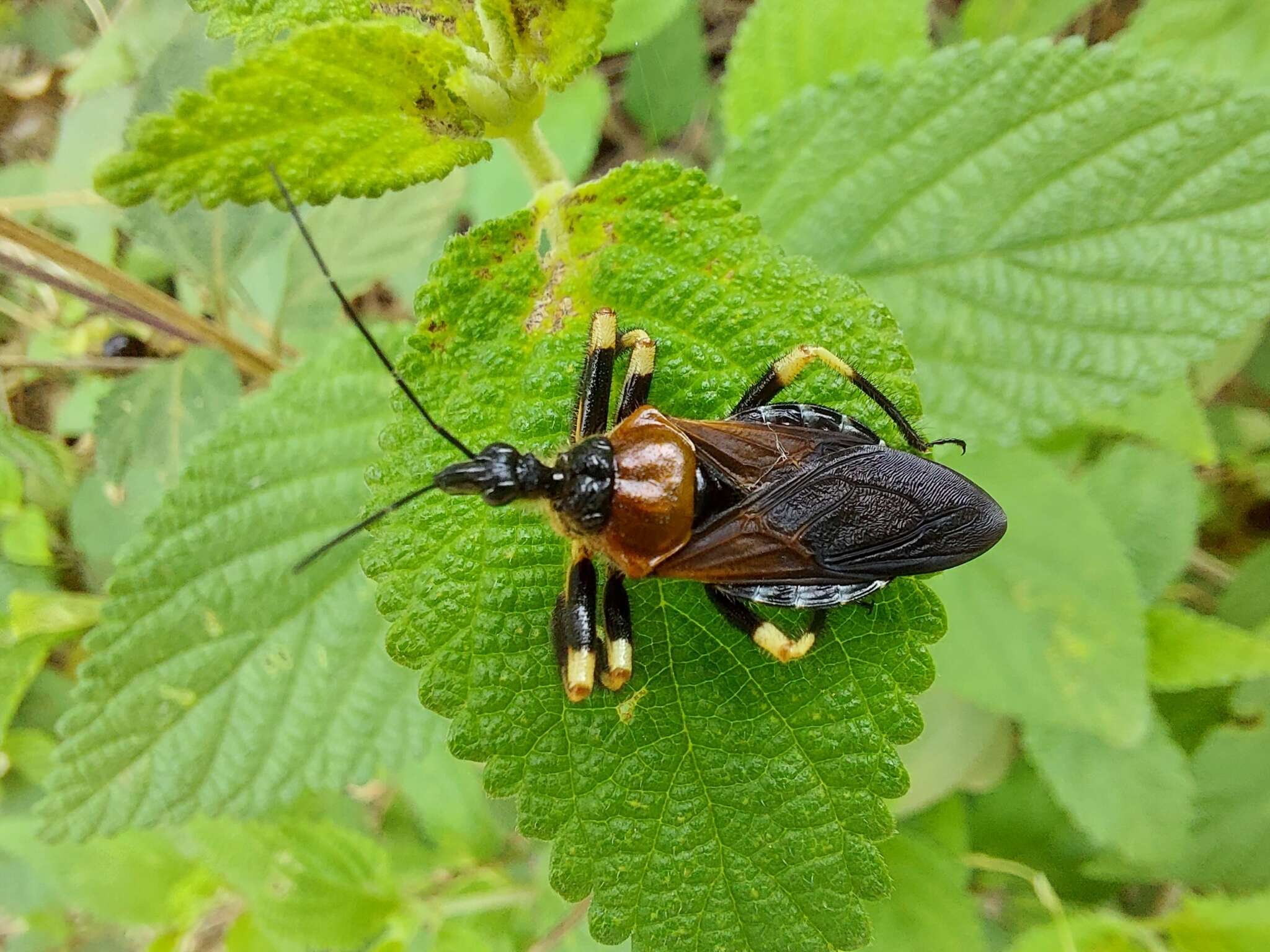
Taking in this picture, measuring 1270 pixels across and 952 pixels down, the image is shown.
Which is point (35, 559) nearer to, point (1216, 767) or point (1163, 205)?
point (1163, 205)

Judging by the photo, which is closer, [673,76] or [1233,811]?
[1233,811]

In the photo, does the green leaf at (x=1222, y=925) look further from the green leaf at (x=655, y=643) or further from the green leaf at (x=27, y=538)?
the green leaf at (x=27, y=538)

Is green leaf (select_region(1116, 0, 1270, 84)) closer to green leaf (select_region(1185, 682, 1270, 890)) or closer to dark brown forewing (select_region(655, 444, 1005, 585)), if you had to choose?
dark brown forewing (select_region(655, 444, 1005, 585))

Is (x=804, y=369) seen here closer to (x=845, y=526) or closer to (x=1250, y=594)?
(x=845, y=526)

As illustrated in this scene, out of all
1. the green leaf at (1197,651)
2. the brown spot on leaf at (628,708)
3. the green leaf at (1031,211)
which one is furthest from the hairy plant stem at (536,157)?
the green leaf at (1197,651)

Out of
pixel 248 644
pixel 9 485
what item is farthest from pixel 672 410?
pixel 9 485

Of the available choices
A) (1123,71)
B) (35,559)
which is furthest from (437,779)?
(1123,71)

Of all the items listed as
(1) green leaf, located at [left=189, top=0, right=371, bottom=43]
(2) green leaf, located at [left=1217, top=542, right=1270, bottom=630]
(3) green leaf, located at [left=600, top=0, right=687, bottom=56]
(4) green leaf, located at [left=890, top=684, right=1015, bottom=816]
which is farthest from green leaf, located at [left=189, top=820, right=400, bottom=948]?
(2) green leaf, located at [left=1217, top=542, right=1270, bottom=630]
